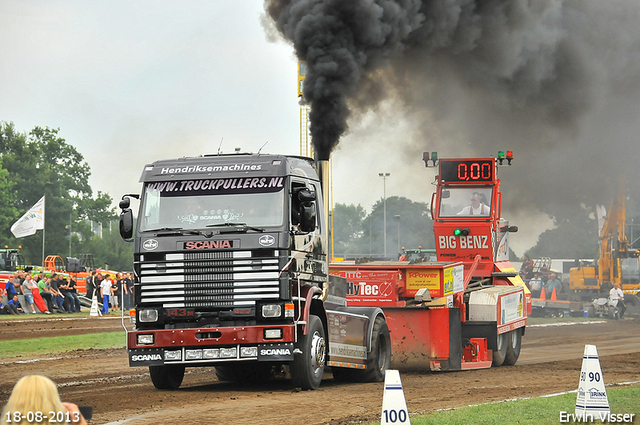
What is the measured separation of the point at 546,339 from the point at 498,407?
15461 millimetres

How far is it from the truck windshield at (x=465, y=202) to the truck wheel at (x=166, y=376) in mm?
8566

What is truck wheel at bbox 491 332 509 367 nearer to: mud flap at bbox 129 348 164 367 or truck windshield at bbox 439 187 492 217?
truck windshield at bbox 439 187 492 217

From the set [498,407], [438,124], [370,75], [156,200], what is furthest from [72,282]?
[498,407]

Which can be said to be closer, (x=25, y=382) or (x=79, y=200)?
(x=25, y=382)

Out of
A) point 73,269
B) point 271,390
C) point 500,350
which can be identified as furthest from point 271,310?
point 73,269

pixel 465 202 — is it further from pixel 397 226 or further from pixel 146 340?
pixel 397 226

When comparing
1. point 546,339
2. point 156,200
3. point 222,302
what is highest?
point 156,200

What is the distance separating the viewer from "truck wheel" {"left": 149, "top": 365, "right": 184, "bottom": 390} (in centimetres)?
1191

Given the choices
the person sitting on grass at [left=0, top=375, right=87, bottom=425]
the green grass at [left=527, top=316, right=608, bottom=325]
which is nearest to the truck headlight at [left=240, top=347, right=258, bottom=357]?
the person sitting on grass at [left=0, top=375, right=87, bottom=425]

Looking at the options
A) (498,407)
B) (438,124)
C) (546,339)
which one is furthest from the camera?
(546,339)

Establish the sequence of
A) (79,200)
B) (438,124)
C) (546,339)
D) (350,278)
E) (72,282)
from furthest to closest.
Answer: (79,200), (72,282), (546,339), (438,124), (350,278)

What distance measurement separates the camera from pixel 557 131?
22656 millimetres

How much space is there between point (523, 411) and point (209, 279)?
4.28 meters

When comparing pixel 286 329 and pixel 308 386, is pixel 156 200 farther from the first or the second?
pixel 308 386
